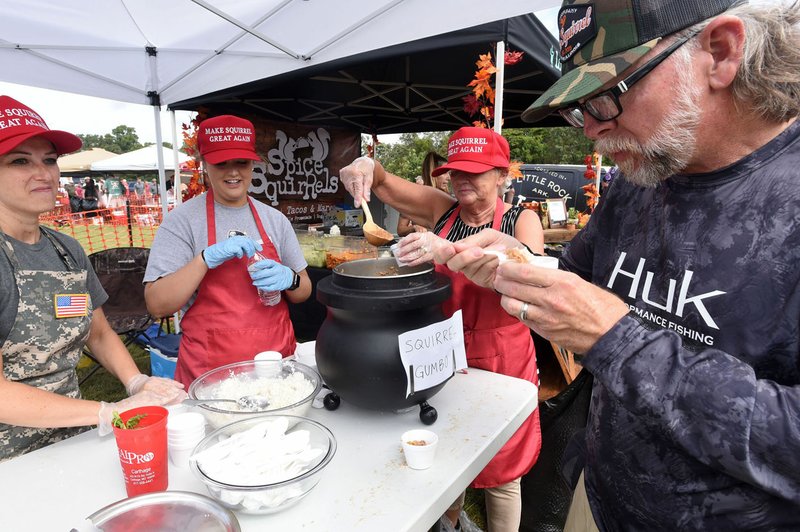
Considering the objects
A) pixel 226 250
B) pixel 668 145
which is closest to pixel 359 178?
pixel 226 250

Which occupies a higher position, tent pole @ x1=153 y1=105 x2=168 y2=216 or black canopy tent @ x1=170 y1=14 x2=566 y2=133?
black canopy tent @ x1=170 y1=14 x2=566 y2=133

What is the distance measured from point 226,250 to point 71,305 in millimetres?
663

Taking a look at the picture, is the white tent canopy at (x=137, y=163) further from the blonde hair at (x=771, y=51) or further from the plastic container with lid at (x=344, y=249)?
the blonde hair at (x=771, y=51)

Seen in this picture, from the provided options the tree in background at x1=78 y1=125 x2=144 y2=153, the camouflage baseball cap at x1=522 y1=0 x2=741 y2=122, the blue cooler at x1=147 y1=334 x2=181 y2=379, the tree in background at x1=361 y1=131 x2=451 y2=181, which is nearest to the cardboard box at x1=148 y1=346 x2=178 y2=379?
the blue cooler at x1=147 y1=334 x2=181 y2=379

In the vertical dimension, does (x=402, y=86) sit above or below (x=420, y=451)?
above

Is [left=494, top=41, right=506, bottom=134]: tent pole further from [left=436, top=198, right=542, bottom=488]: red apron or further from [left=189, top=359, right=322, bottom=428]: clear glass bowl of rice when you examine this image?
[left=189, top=359, right=322, bottom=428]: clear glass bowl of rice

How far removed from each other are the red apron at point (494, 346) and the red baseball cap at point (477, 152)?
0.59 metres

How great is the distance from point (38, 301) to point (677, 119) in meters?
2.28

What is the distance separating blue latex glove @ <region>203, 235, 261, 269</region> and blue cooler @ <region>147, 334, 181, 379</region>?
1716 mm

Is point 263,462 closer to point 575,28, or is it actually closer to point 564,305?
point 564,305

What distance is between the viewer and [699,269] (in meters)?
1.04

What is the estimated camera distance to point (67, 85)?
4.28 meters

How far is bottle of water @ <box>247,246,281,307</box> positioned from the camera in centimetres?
227

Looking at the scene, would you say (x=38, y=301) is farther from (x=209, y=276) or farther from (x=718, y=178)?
(x=718, y=178)
